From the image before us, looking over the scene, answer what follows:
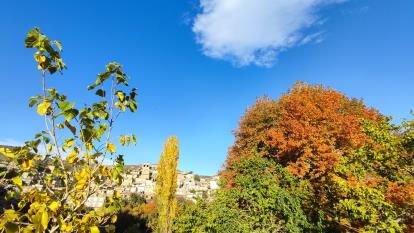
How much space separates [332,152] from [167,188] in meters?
12.7

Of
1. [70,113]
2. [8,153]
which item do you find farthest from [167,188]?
[70,113]

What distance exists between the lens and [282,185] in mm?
15758

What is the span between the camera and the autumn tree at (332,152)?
1049 centimetres

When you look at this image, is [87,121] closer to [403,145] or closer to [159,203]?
[403,145]

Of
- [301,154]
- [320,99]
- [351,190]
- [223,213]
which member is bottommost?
[223,213]

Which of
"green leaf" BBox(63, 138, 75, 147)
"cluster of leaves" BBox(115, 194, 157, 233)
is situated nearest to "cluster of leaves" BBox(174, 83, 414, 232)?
"cluster of leaves" BBox(115, 194, 157, 233)

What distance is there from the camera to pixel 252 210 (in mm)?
14008

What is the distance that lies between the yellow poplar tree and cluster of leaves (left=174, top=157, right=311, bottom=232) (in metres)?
8.17

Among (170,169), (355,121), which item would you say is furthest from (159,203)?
(355,121)

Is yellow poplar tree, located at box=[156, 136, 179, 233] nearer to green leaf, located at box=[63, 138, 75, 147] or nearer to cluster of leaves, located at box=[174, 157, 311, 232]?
cluster of leaves, located at box=[174, 157, 311, 232]

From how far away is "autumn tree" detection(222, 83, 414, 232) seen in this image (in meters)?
10.5

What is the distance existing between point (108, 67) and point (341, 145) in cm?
2351

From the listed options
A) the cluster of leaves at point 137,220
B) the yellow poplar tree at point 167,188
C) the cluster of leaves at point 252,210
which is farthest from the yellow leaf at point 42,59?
the cluster of leaves at point 137,220

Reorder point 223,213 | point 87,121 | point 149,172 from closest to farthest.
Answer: point 87,121
point 223,213
point 149,172
